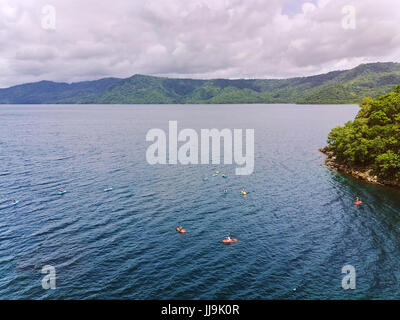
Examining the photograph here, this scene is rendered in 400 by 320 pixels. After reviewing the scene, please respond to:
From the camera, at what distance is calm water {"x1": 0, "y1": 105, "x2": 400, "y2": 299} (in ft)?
122

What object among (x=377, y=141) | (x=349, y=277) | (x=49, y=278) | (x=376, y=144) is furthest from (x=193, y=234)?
(x=377, y=141)

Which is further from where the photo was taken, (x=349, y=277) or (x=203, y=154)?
(x=203, y=154)

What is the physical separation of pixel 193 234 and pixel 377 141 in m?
68.4

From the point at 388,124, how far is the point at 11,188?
397 ft

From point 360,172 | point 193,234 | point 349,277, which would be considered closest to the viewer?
point 349,277

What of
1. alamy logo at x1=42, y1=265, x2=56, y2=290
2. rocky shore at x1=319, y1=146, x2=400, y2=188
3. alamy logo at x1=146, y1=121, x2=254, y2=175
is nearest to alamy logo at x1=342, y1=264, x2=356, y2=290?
alamy logo at x1=42, y1=265, x2=56, y2=290

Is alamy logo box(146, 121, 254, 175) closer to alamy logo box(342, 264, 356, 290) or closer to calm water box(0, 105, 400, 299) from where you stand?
calm water box(0, 105, 400, 299)

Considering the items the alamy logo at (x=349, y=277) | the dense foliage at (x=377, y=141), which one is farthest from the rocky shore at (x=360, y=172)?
the alamy logo at (x=349, y=277)

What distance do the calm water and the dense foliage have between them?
849 cm

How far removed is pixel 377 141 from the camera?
82312 millimetres

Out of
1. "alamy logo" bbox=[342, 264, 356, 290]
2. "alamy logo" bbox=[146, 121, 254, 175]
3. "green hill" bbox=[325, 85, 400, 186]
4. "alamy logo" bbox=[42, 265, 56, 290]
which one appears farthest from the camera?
"alamy logo" bbox=[146, 121, 254, 175]

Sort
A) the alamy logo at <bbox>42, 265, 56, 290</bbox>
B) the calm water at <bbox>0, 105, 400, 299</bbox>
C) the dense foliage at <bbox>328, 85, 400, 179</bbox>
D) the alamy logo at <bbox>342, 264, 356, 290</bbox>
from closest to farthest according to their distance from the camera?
the alamy logo at <bbox>42, 265, 56, 290</bbox>
the alamy logo at <bbox>342, 264, 356, 290</bbox>
the calm water at <bbox>0, 105, 400, 299</bbox>
the dense foliage at <bbox>328, 85, 400, 179</bbox>

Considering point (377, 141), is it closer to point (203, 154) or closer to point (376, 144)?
point (376, 144)

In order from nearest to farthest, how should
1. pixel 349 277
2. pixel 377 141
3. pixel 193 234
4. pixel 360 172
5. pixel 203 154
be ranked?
1. pixel 349 277
2. pixel 193 234
3. pixel 377 141
4. pixel 360 172
5. pixel 203 154
